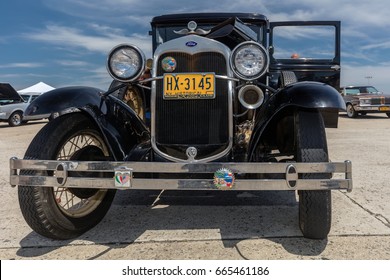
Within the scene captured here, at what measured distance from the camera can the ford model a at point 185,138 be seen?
2.24 m

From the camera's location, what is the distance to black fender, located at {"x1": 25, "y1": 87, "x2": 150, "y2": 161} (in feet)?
8.45

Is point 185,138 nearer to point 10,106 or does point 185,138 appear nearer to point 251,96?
point 251,96

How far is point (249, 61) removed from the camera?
2582 millimetres

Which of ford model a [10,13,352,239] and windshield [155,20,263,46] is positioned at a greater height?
windshield [155,20,263,46]

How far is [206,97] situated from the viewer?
2.63m

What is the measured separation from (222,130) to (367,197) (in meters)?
2.02

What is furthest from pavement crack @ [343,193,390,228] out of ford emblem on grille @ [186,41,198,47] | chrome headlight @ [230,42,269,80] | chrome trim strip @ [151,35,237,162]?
ford emblem on grille @ [186,41,198,47]

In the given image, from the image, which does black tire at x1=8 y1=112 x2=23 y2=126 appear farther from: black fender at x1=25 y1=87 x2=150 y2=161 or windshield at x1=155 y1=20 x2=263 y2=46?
black fender at x1=25 y1=87 x2=150 y2=161

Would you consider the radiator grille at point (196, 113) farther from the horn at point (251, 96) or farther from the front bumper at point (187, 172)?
the front bumper at point (187, 172)

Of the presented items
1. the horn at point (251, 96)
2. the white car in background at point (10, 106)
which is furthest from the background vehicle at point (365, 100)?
the white car in background at point (10, 106)

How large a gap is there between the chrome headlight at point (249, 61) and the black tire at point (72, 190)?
1.28m

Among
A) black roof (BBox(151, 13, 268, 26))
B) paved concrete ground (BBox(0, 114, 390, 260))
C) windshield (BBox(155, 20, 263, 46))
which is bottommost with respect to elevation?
paved concrete ground (BBox(0, 114, 390, 260))

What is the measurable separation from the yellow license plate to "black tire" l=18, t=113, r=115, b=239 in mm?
757

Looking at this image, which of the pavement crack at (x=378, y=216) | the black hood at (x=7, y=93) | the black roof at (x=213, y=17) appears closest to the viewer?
the pavement crack at (x=378, y=216)
